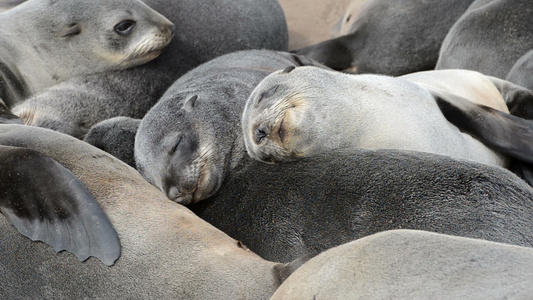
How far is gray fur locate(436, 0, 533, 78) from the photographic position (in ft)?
14.5

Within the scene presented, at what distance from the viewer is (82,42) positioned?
4598 mm

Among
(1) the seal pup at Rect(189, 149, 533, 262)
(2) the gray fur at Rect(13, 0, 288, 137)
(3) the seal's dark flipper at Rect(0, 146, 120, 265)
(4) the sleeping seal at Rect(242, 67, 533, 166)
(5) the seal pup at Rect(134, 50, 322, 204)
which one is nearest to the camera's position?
(1) the seal pup at Rect(189, 149, 533, 262)

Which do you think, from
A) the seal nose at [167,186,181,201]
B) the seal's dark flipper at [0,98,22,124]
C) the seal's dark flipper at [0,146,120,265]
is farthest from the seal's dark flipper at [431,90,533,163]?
the seal's dark flipper at [0,98,22,124]

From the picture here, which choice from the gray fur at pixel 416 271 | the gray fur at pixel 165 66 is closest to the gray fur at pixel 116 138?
the gray fur at pixel 165 66

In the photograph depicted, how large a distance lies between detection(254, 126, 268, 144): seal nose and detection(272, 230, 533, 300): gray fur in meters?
1.08

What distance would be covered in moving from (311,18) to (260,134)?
11.9 ft

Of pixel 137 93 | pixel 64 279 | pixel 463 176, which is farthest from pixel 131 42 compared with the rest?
pixel 463 176

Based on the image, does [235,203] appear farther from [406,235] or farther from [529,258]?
[529,258]

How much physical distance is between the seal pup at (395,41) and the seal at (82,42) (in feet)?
4.67

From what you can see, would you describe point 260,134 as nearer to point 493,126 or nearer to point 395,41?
point 493,126

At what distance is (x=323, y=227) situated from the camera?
2.56m

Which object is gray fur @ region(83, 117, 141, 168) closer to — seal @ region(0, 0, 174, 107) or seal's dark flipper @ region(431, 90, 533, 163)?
seal @ region(0, 0, 174, 107)

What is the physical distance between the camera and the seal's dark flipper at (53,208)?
2.47m

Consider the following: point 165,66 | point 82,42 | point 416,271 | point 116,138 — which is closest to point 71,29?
point 82,42
